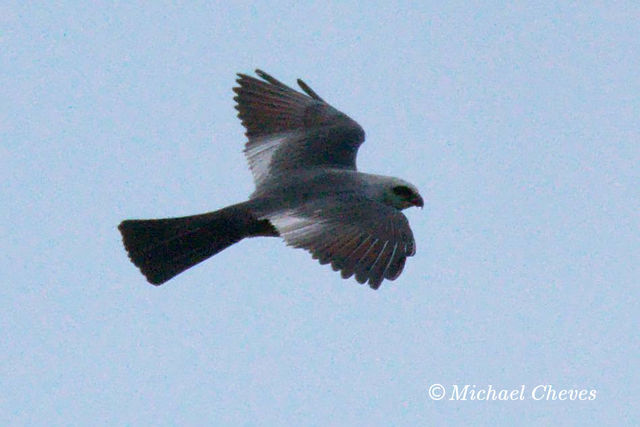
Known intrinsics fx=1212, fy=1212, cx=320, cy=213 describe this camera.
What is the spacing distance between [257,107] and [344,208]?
2523 mm

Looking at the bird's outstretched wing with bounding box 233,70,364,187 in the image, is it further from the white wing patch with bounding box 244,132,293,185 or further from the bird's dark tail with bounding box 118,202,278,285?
the bird's dark tail with bounding box 118,202,278,285

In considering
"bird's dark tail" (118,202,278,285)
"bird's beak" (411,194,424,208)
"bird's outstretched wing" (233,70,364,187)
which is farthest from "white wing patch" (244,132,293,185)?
"bird's beak" (411,194,424,208)

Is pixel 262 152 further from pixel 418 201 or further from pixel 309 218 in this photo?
pixel 309 218

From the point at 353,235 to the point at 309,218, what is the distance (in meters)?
0.40

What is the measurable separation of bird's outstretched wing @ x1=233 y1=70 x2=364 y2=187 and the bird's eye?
2.47 feet

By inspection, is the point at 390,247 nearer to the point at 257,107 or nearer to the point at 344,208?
the point at 344,208

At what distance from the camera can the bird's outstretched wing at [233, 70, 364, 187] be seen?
11.0 m

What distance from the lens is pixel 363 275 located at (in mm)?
8852

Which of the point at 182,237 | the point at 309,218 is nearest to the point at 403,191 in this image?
the point at 309,218

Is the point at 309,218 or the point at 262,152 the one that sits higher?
the point at 262,152

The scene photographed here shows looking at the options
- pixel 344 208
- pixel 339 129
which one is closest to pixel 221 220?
pixel 344 208

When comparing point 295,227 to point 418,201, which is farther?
point 418,201

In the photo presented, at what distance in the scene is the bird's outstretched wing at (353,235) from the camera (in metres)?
8.93

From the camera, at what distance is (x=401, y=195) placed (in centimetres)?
1041
